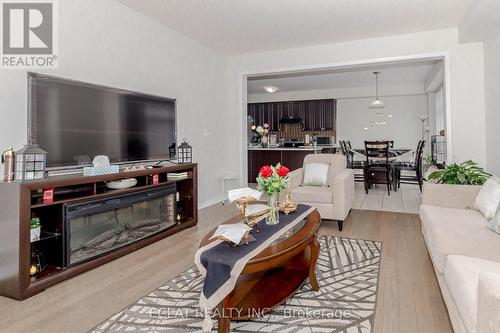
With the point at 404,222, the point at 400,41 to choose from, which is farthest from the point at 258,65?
the point at 404,222

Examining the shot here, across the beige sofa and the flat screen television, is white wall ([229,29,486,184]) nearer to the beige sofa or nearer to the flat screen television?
the beige sofa

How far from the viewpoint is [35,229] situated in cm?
222

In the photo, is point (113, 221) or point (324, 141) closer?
point (113, 221)

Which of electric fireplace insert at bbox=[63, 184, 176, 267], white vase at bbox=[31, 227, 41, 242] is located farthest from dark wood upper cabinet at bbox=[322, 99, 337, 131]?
white vase at bbox=[31, 227, 41, 242]

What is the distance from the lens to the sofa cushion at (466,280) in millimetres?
1230

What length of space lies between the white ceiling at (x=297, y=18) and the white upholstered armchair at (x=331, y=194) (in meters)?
1.87

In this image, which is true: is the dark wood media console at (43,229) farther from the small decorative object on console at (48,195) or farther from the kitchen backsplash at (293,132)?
the kitchen backsplash at (293,132)

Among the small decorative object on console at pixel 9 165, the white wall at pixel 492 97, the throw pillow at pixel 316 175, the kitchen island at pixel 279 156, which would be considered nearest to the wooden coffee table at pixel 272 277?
the small decorative object on console at pixel 9 165

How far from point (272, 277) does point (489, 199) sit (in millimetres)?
1847

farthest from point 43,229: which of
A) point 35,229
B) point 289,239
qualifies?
point 289,239

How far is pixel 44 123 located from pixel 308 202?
285cm

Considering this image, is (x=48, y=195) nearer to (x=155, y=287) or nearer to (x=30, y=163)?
(x=30, y=163)

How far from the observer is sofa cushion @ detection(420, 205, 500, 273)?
1.78 m

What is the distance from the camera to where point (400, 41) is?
4.54m
